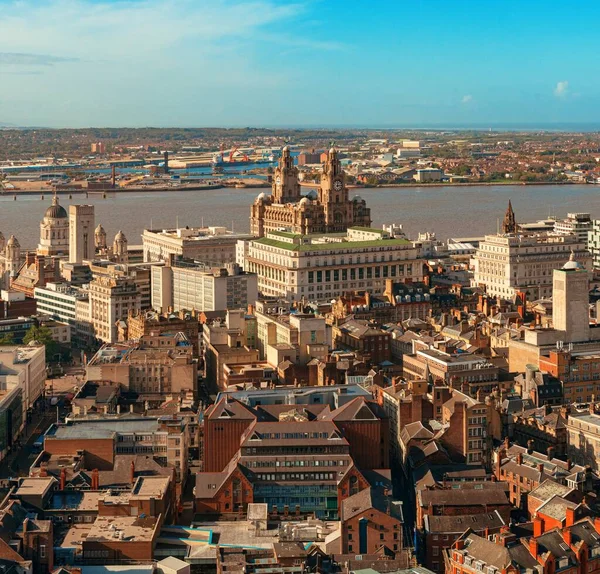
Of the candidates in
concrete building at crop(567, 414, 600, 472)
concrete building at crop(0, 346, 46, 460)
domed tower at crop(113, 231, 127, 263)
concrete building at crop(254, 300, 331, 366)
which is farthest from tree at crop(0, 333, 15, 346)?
concrete building at crop(567, 414, 600, 472)

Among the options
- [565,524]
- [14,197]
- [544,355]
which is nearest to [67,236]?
[544,355]

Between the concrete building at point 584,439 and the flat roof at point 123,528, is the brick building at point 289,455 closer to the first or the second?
the flat roof at point 123,528

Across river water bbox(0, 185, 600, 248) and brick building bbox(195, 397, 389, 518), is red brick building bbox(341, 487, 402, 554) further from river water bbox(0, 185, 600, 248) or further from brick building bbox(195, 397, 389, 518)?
river water bbox(0, 185, 600, 248)

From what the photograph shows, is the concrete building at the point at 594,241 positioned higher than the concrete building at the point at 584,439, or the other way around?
the concrete building at the point at 594,241

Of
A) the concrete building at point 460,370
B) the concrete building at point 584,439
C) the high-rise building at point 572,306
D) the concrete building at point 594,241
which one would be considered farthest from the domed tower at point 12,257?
the concrete building at point 584,439

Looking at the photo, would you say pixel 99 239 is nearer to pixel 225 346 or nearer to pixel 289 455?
pixel 225 346

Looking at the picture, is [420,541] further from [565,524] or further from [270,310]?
[270,310]

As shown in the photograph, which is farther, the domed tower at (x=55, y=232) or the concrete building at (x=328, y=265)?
the domed tower at (x=55, y=232)

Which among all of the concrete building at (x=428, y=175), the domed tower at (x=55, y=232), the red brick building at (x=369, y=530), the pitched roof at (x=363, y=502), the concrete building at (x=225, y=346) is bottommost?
the red brick building at (x=369, y=530)
